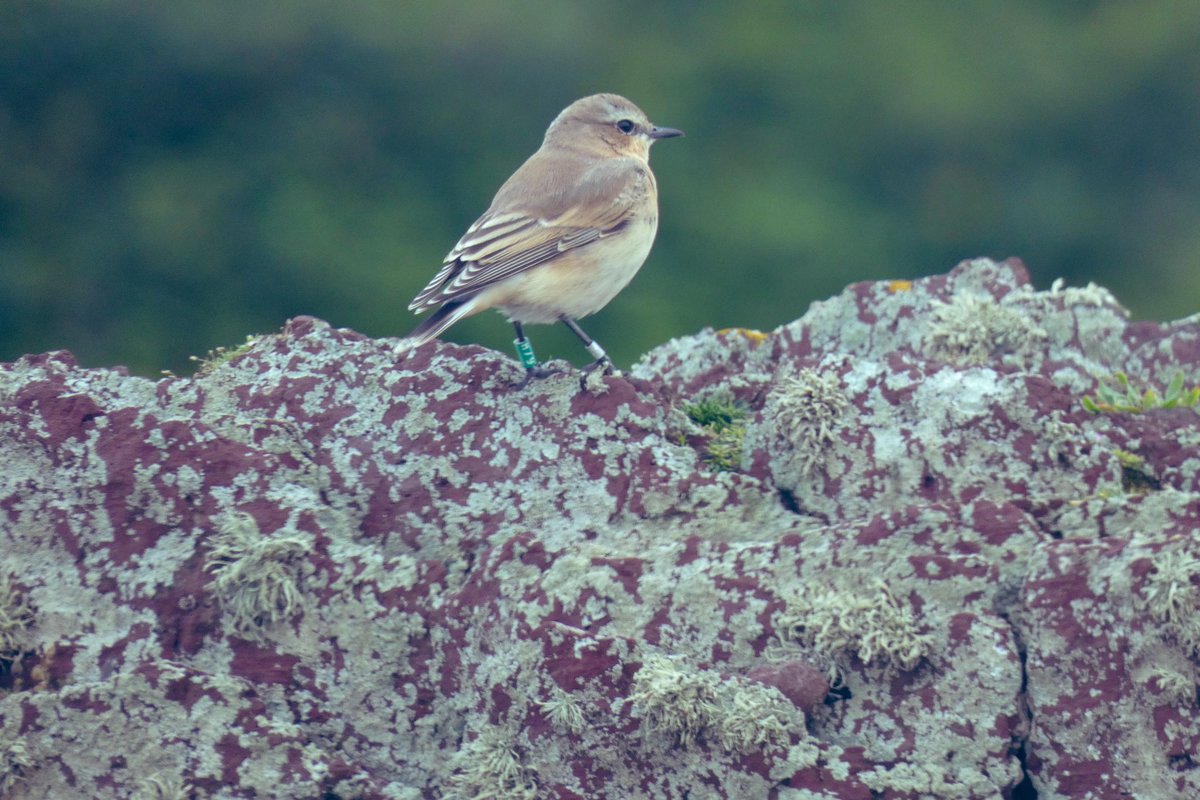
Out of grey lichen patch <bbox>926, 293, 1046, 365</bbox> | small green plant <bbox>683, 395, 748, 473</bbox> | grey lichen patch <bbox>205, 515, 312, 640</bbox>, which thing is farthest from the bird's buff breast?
grey lichen patch <bbox>205, 515, 312, 640</bbox>

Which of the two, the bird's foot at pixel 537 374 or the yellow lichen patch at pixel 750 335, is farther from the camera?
the yellow lichen patch at pixel 750 335

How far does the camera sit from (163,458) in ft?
17.8

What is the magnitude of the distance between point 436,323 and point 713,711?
7.75 ft

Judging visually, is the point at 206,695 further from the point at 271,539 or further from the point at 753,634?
the point at 753,634

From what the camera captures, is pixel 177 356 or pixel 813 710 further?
pixel 177 356

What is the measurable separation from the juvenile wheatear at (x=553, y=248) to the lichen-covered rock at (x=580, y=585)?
60 cm

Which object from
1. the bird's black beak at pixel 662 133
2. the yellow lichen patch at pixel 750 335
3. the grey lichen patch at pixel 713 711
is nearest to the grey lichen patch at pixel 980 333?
the yellow lichen patch at pixel 750 335

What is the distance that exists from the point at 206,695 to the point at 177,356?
52.8 ft

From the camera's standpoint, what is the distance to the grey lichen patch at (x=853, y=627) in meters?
4.80

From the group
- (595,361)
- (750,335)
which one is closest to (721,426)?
(595,361)

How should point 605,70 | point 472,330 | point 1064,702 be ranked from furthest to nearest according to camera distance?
point 605,70 < point 472,330 < point 1064,702

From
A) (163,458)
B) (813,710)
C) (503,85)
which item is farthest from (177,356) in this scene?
(813,710)

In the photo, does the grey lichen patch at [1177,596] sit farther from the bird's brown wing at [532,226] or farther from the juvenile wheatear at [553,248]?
the bird's brown wing at [532,226]

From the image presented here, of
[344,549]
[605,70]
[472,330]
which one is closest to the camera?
[344,549]
